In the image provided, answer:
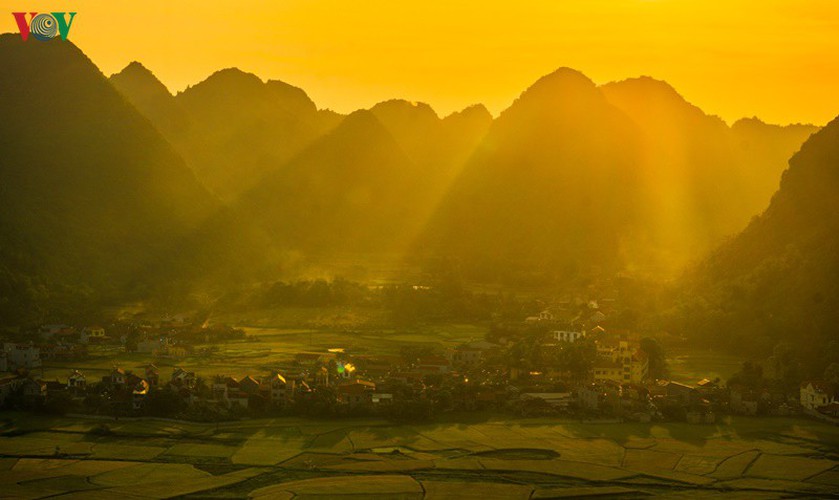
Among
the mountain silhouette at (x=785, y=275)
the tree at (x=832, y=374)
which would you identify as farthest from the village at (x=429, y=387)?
the mountain silhouette at (x=785, y=275)

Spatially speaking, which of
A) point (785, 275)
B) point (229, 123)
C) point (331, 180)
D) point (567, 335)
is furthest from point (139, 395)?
point (229, 123)

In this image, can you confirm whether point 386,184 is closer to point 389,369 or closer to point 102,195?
point 102,195

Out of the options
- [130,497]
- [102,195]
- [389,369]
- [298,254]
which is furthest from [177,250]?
[130,497]

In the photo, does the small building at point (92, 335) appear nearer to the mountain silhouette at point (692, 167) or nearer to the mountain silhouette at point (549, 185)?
the mountain silhouette at point (549, 185)

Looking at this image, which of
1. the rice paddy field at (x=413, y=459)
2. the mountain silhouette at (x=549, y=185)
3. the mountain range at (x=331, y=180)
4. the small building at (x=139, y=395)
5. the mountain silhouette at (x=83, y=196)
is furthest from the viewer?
the mountain silhouette at (x=549, y=185)

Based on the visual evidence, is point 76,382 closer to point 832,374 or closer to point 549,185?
point 832,374

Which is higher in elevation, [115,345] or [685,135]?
[685,135]
